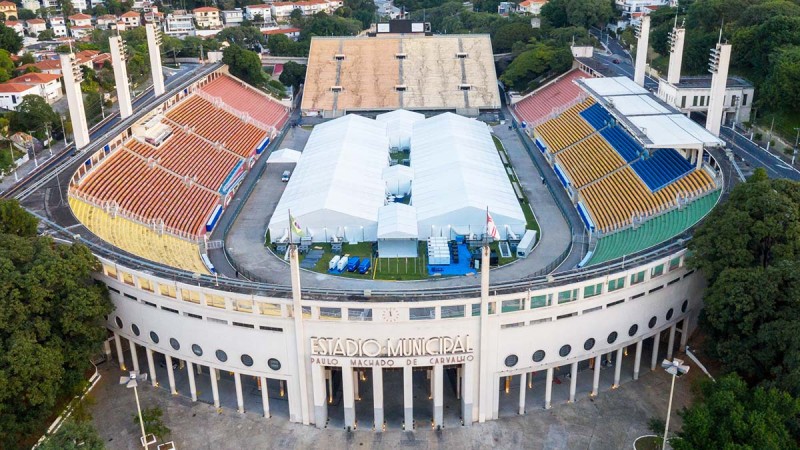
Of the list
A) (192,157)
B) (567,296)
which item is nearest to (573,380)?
(567,296)

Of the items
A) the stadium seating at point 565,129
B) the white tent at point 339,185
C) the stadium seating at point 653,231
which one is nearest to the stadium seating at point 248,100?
the white tent at point 339,185


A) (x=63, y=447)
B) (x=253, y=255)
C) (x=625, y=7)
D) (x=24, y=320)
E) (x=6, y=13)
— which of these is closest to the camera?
(x=63, y=447)

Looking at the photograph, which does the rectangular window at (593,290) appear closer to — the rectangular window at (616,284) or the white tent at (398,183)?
the rectangular window at (616,284)

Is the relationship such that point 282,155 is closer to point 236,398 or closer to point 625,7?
point 236,398

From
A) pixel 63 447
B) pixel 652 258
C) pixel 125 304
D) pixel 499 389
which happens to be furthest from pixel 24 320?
pixel 652 258

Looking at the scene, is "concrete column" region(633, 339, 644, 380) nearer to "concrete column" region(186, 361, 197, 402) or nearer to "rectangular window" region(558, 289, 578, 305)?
"rectangular window" region(558, 289, 578, 305)

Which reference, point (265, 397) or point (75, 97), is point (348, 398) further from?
point (75, 97)
